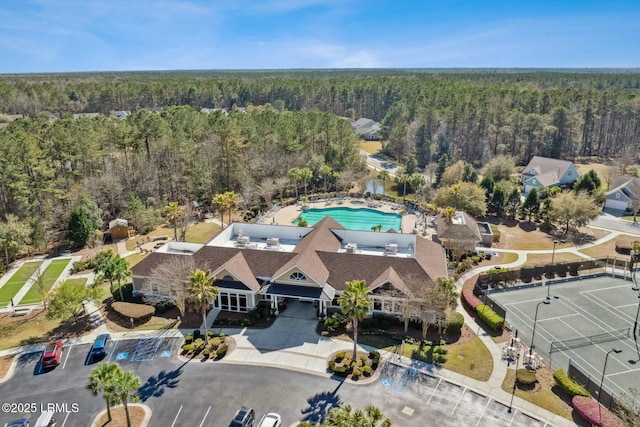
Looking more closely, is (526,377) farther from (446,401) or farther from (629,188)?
(629,188)

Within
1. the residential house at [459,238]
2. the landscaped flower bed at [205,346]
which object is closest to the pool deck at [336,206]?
the residential house at [459,238]

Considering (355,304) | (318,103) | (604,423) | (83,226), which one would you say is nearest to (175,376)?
(355,304)

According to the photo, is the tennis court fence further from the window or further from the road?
the window

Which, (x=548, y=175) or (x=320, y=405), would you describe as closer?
(x=320, y=405)

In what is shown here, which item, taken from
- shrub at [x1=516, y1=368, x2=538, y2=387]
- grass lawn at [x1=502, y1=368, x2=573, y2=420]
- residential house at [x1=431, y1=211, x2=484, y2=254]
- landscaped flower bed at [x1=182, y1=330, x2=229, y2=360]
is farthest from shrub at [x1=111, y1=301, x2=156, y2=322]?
residential house at [x1=431, y1=211, x2=484, y2=254]

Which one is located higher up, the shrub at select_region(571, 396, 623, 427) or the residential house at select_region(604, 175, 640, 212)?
the residential house at select_region(604, 175, 640, 212)

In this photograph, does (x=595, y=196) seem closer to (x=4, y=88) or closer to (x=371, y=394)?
(x=371, y=394)

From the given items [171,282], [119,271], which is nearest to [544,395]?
[171,282]
